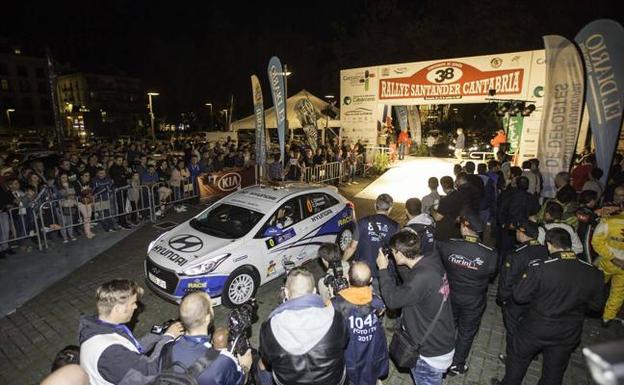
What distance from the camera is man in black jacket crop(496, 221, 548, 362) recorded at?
3857 mm

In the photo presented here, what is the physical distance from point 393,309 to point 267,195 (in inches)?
150

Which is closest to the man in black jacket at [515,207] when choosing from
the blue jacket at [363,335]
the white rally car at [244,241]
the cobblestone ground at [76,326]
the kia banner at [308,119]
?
the cobblestone ground at [76,326]

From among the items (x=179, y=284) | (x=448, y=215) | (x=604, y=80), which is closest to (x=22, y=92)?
(x=179, y=284)

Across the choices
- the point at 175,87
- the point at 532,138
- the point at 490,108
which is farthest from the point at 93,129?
the point at 532,138

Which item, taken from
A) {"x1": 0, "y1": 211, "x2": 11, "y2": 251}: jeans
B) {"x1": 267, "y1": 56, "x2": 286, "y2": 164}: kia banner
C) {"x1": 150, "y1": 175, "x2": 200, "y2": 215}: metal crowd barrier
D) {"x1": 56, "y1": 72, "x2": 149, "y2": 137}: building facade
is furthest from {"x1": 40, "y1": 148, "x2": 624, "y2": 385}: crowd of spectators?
{"x1": 56, "y1": 72, "x2": 149, "y2": 137}: building facade

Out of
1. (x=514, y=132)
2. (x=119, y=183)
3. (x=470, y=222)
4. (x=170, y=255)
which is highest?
(x=514, y=132)

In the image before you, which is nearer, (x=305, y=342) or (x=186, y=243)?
(x=305, y=342)

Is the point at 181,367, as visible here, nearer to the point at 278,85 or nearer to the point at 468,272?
the point at 468,272

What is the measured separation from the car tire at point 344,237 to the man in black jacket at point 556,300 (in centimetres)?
434

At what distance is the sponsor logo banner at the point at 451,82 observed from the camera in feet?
44.8

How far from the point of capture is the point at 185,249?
18.9 ft

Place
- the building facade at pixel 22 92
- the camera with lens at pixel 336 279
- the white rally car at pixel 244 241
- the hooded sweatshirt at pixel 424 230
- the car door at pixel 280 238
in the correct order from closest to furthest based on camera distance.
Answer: the camera with lens at pixel 336 279, the hooded sweatshirt at pixel 424 230, the white rally car at pixel 244 241, the car door at pixel 280 238, the building facade at pixel 22 92

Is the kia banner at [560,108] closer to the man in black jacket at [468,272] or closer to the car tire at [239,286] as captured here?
the man in black jacket at [468,272]

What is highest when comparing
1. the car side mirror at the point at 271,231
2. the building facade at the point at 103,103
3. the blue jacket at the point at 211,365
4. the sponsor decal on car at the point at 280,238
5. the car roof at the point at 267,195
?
the building facade at the point at 103,103
